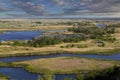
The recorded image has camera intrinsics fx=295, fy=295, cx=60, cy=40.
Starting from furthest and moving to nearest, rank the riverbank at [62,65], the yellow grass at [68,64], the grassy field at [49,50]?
the grassy field at [49,50]
the yellow grass at [68,64]
the riverbank at [62,65]

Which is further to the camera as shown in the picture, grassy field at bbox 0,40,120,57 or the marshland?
grassy field at bbox 0,40,120,57

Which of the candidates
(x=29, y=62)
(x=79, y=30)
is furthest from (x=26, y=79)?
(x=79, y=30)

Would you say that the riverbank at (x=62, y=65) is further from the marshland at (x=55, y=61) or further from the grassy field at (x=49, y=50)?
the grassy field at (x=49, y=50)

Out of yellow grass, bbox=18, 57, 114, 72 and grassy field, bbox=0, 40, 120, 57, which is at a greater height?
grassy field, bbox=0, 40, 120, 57

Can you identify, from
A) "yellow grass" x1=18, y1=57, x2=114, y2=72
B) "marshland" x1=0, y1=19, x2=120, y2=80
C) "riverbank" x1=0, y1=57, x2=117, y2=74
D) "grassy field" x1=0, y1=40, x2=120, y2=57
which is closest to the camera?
"marshland" x1=0, y1=19, x2=120, y2=80

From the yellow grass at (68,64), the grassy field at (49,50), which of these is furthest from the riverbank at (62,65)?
the grassy field at (49,50)

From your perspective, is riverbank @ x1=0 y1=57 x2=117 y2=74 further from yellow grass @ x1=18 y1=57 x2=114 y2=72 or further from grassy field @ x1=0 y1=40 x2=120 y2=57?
grassy field @ x1=0 y1=40 x2=120 y2=57

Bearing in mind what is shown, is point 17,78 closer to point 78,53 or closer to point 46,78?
point 46,78

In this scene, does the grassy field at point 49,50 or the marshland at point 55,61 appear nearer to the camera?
the marshland at point 55,61

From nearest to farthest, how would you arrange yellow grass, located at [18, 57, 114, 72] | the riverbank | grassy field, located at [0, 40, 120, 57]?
1. the riverbank
2. yellow grass, located at [18, 57, 114, 72]
3. grassy field, located at [0, 40, 120, 57]

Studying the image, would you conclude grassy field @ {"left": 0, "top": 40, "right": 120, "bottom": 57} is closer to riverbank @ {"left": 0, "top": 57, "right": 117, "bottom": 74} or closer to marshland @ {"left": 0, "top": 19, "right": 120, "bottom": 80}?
marshland @ {"left": 0, "top": 19, "right": 120, "bottom": 80}

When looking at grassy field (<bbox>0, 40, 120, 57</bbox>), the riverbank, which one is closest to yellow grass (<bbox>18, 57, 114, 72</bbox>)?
the riverbank
